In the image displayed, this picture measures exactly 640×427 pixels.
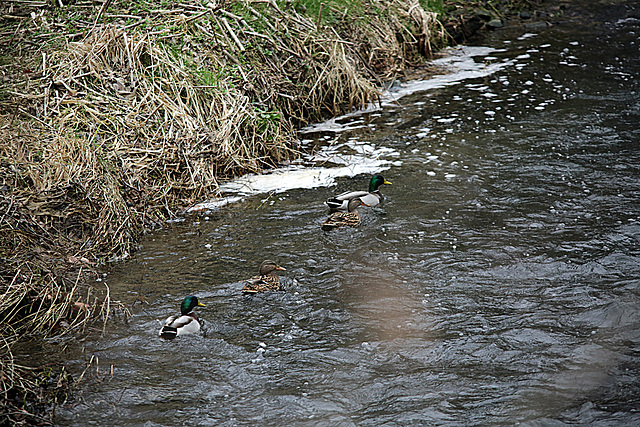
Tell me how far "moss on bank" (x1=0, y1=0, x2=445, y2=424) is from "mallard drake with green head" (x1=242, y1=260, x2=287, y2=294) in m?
1.34

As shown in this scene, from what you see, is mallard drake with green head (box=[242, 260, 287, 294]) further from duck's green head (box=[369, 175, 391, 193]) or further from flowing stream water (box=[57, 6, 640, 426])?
duck's green head (box=[369, 175, 391, 193])

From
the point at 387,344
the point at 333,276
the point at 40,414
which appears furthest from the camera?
the point at 333,276

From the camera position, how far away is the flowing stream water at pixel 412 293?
15.6 ft

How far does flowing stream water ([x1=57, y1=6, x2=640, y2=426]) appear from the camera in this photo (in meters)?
4.75

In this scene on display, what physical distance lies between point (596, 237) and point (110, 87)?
6.90 m

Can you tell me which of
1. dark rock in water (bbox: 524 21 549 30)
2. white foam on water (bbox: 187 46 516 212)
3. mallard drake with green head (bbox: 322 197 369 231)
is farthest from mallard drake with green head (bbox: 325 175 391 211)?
dark rock in water (bbox: 524 21 549 30)

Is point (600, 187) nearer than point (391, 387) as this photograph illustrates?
No

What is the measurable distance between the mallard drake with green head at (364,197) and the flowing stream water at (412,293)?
20 cm

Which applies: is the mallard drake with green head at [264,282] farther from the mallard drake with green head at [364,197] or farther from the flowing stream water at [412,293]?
the mallard drake with green head at [364,197]

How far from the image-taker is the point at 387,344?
5.43m

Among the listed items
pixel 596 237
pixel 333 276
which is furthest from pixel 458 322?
pixel 596 237

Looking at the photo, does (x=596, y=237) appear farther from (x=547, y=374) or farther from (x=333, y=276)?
(x=333, y=276)

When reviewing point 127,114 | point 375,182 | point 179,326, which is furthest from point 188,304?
point 127,114

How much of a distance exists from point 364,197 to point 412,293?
2.17 m
